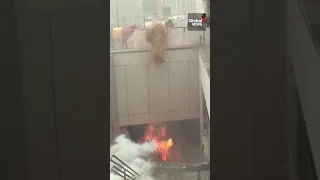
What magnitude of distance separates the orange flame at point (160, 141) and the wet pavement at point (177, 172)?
0.03m

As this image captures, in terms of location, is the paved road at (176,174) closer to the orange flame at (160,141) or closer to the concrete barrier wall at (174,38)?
the orange flame at (160,141)

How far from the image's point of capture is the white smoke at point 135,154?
1.00 m

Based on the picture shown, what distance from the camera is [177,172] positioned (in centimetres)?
102

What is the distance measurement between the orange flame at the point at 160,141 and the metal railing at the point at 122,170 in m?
0.08

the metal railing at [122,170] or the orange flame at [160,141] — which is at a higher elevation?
the orange flame at [160,141]

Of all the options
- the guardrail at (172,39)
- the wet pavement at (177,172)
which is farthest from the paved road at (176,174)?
the guardrail at (172,39)

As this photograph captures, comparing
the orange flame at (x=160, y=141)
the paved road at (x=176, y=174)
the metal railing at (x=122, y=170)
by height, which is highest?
the orange flame at (x=160, y=141)

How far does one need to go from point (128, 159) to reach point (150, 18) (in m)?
0.36

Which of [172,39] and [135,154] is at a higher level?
[172,39]

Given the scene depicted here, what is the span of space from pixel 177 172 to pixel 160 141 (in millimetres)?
89

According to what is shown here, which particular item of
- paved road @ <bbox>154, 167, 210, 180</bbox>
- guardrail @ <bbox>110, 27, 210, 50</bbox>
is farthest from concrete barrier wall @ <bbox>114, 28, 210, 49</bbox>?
paved road @ <bbox>154, 167, 210, 180</bbox>

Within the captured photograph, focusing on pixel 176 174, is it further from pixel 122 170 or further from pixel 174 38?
pixel 174 38

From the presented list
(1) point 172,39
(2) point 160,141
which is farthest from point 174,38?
(2) point 160,141

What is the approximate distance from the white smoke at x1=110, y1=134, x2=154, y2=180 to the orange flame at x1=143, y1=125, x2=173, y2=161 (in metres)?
0.02
